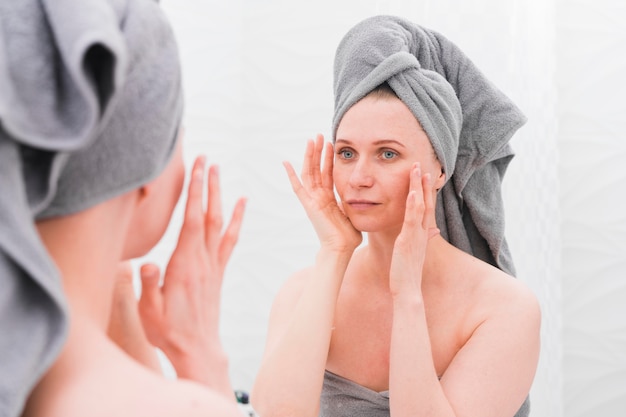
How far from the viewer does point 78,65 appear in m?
0.54

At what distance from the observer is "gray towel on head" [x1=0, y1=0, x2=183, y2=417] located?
0.55 metres

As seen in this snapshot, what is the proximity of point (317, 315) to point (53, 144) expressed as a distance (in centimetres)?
89

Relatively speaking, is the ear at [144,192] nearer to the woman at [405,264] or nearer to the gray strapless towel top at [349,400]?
the woman at [405,264]

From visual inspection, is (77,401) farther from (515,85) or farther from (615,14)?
(615,14)

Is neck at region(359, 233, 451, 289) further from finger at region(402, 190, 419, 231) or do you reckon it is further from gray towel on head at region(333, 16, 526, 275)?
finger at region(402, 190, 419, 231)

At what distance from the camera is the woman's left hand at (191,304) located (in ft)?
2.59

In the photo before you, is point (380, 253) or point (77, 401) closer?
point (77, 401)

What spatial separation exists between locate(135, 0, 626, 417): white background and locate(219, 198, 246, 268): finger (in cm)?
173

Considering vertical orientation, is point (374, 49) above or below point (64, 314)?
above

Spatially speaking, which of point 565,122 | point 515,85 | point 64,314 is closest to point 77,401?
point 64,314

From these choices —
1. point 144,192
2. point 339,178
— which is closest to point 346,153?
point 339,178

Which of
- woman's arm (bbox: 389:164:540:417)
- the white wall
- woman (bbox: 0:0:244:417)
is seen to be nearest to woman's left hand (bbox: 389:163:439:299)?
woman's arm (bbox: 389:164:540:417)

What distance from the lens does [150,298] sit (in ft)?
2.60

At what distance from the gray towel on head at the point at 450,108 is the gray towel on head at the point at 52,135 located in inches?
31.6
